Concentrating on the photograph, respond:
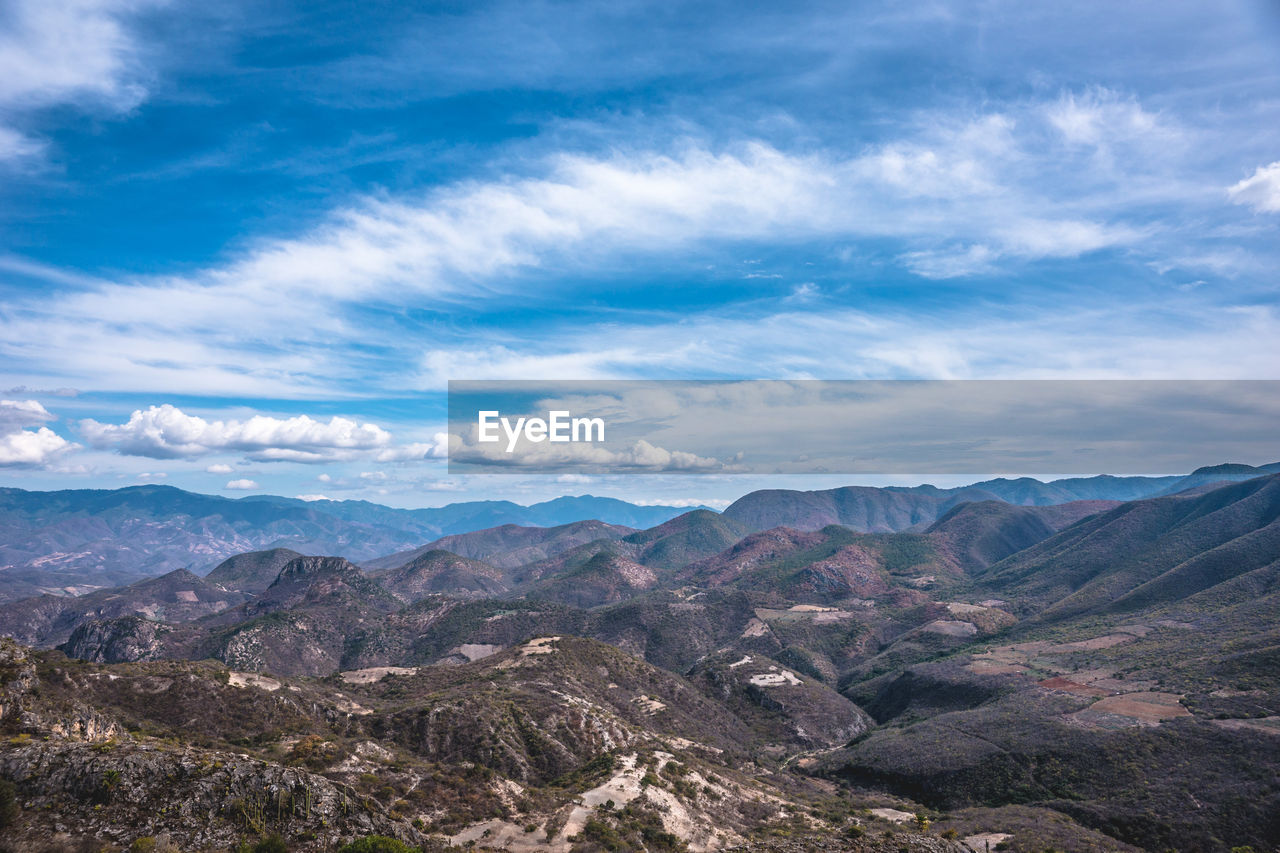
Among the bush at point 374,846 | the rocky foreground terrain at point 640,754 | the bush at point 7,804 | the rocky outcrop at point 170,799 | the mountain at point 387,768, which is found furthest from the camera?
the rocky foreground terrain at point 640,754

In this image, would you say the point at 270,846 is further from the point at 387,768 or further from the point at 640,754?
the point at 640,754

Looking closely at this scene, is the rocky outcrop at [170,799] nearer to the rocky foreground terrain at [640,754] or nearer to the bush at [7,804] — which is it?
the rocky foreground terrain at [640,754]

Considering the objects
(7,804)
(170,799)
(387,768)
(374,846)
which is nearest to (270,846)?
(374,846)

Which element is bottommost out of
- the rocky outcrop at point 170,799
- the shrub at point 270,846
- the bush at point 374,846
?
the bush at point 374,846

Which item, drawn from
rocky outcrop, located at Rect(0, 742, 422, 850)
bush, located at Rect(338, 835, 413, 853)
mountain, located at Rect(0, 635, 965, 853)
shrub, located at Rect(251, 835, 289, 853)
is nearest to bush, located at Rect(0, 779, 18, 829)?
mountain, located at Rect(0, 635, 965, 853)

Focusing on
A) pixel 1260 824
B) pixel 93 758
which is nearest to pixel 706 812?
pixel 93 758

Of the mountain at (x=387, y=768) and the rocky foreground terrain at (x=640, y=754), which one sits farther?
the rocky foreground terrain at (x=640, y=754)

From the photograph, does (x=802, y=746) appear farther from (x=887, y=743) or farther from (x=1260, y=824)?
(x=1260, y=824)

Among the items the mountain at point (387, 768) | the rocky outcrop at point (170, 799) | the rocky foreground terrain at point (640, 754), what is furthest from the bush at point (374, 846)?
the rocky outcrop at point (170, 799)
